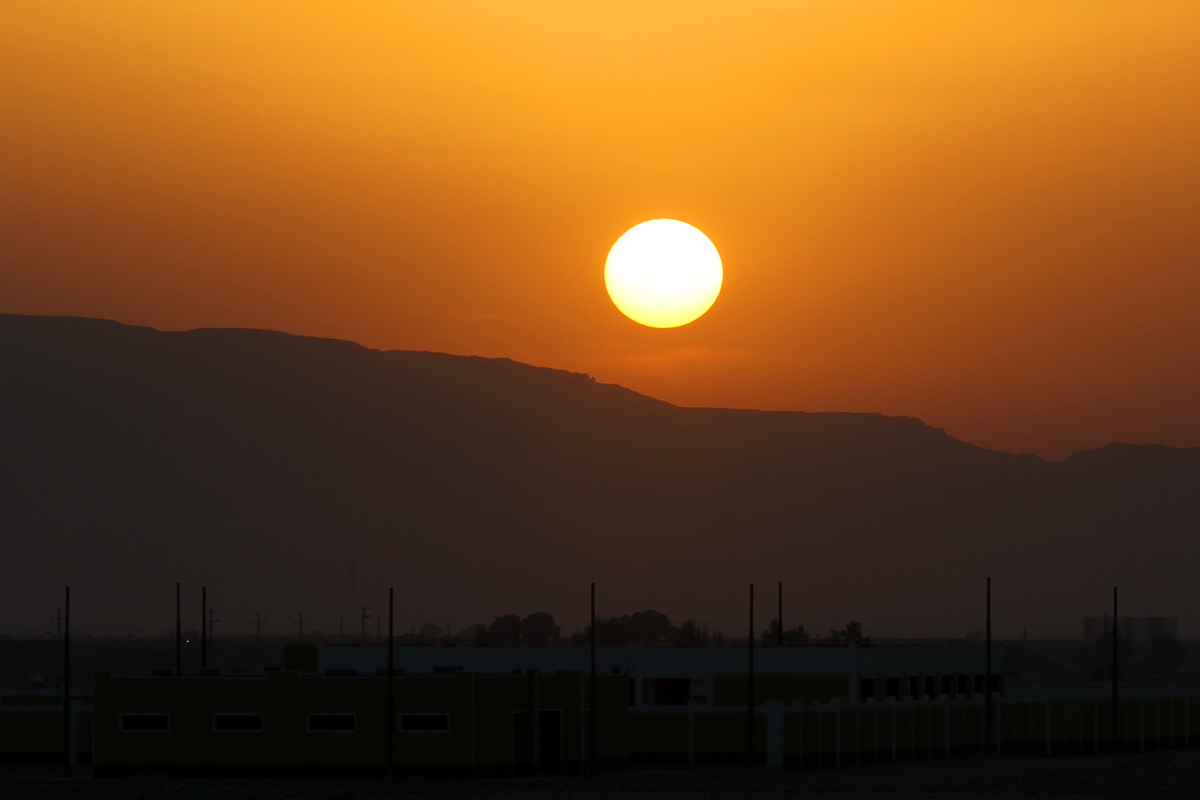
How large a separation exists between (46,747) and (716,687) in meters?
29.4

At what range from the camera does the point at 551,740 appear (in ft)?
223

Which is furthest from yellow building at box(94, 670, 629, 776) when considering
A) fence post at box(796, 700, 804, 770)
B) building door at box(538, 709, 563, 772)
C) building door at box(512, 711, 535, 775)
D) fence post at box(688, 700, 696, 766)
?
fence post at box(796, 700, 804, 770)

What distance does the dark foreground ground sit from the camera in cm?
6050

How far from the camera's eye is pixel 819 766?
2963 inches

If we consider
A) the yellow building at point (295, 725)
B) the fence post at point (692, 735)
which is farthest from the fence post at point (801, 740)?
the yellow building at point (295, 725)

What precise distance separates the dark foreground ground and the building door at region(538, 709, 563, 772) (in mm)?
1079

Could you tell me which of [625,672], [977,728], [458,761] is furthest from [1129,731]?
[458,761]

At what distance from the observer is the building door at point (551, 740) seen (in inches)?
2670

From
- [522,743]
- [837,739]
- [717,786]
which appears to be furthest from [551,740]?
[837,739]

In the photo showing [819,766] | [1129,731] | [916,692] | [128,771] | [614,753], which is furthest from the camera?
[1129,731]

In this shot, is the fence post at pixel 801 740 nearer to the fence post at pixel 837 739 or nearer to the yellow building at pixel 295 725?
the fence post at pixel 837 739

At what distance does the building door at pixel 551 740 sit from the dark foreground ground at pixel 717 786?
1.08 m

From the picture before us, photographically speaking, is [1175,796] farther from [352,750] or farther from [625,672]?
[352,750]

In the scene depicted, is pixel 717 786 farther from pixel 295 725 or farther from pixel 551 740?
pixel 295 725
